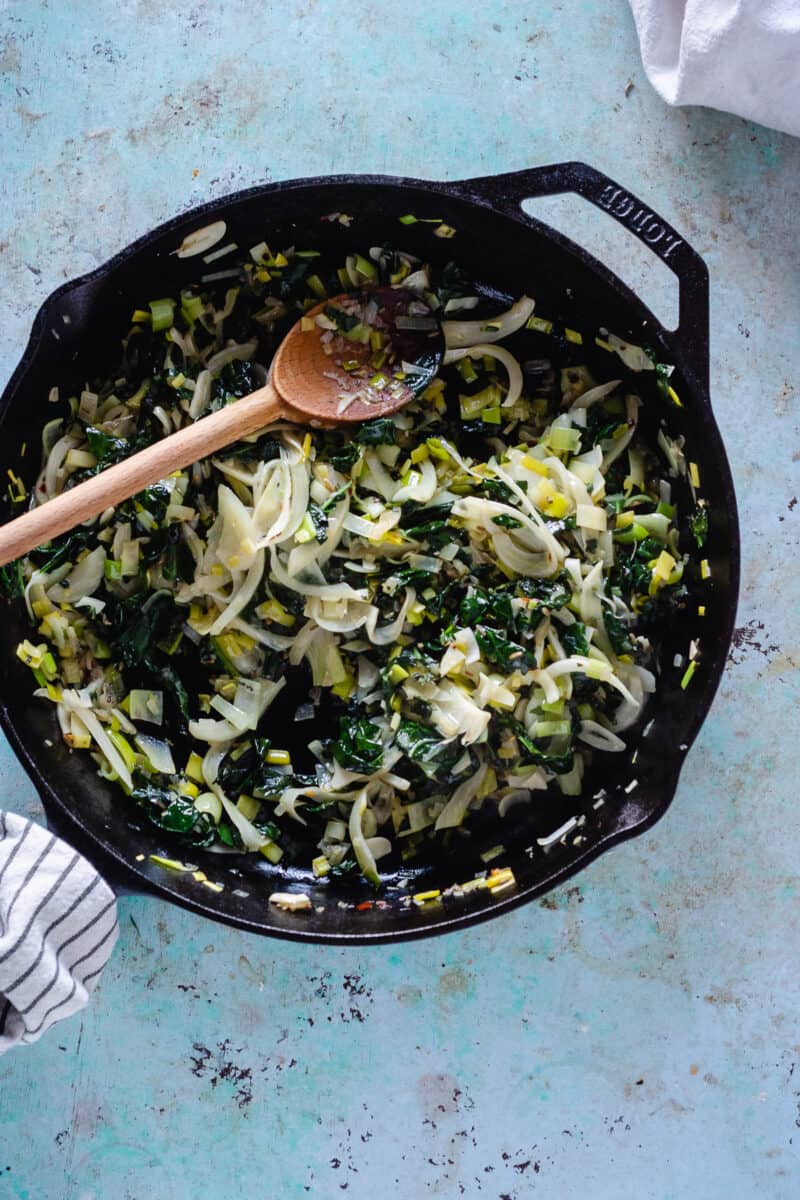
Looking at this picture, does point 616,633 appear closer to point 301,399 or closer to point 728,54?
point 301,399

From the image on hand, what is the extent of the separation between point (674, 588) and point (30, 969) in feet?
5.66

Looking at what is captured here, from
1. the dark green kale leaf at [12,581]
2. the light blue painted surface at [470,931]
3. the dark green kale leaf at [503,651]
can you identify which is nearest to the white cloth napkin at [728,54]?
the light blue painted surface at [470,931]

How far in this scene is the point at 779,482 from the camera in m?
2.90

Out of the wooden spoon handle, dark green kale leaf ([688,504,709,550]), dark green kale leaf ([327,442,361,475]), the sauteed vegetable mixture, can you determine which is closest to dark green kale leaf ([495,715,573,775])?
the sauteed vegetable mixture

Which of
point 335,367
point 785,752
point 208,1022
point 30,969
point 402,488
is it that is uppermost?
point 335,367

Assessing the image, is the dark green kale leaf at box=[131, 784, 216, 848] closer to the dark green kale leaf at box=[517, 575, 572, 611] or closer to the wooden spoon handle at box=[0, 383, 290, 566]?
the wooden spoon handle at box=[0, 383, 290, 566]

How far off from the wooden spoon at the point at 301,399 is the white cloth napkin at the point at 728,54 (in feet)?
2.94

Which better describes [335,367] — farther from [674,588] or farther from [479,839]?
[479,839]

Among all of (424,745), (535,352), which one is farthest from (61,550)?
(535,352)

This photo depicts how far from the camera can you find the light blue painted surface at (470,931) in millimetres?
2887

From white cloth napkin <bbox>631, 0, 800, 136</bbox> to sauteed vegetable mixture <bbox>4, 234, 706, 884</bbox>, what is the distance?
70 centimetres

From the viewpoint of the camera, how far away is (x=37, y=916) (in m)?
2.45

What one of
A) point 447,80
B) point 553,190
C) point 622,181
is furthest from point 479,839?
point 447,80

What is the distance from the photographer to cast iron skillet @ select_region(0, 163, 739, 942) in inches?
96.3
